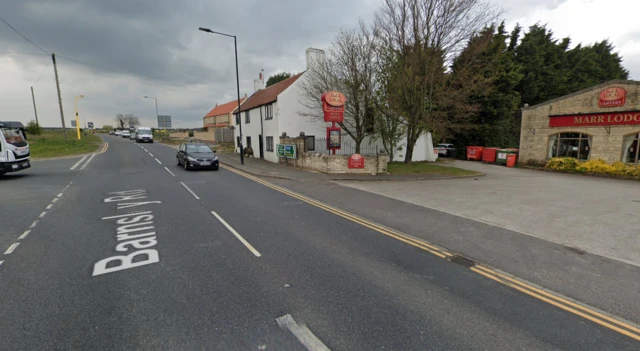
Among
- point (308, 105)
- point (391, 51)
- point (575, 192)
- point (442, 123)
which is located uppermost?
point (391, 51)

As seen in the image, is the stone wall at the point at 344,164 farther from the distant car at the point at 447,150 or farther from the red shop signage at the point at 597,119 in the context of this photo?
the distant car at the point at 447,150

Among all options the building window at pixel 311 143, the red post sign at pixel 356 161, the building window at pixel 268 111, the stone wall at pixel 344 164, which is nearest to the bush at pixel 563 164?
the stone wall at pixel 344 164

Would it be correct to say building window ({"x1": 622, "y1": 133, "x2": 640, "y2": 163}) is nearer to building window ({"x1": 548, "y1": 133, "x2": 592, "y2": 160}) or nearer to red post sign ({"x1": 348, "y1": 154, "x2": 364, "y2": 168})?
building window ({"x1": 548, "y1": 133, "x2": 592, "y2": 160})

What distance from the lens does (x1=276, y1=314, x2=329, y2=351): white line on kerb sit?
9.14 feet

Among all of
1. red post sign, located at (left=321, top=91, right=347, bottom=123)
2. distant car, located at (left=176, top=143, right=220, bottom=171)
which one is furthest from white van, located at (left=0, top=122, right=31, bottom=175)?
red post sign, located at (left=321, top=91, right=347, bottom=123)

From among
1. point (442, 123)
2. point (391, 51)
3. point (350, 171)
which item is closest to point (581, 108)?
point (442, 123)

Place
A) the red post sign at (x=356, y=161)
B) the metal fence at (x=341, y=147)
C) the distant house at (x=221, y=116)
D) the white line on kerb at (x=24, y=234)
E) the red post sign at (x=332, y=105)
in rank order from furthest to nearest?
1. the distant house at (x=221, y=116)
2. the metal fence at (x=341, y=147)
3. the red post sign at (x=356, y=161)
4. the red post sign at (x=332, y=105)
5. the white line on kerb at (x=24, y=234)

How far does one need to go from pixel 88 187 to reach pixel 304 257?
1053cm

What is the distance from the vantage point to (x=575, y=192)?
11.8 metres

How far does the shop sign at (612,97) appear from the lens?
54.9 ft

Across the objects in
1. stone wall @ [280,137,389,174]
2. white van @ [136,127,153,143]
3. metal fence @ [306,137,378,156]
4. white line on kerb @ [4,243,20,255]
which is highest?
white van @ [136,127,153,143]

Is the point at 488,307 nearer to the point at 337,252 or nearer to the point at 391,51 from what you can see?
the point at 337,252

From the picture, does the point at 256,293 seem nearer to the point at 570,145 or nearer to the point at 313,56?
the point at 313,56

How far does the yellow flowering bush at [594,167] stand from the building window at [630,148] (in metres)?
0.85
